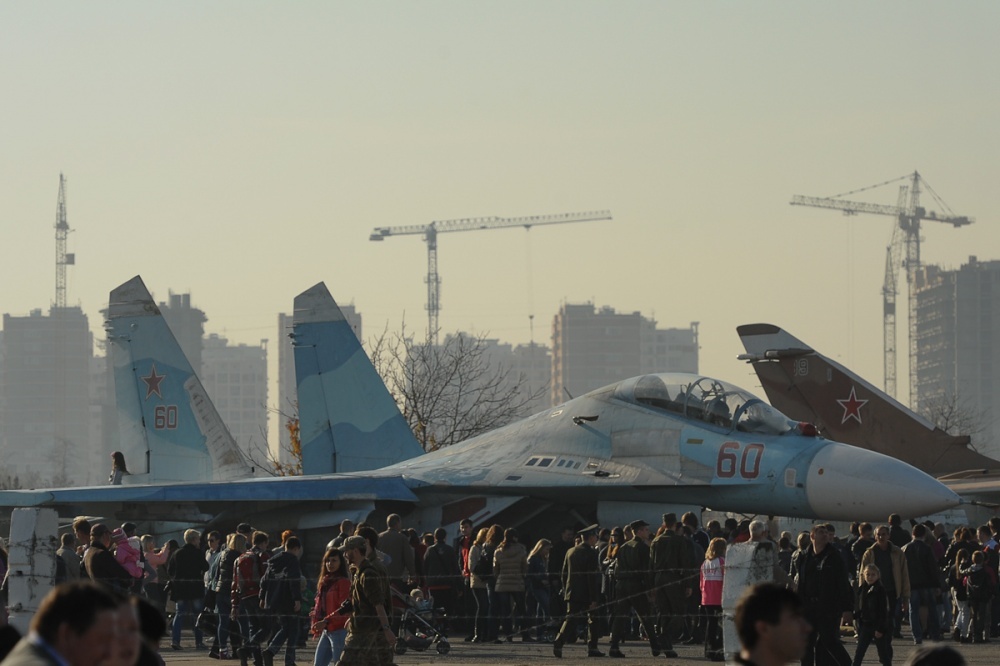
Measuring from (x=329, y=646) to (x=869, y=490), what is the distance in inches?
Answer: 310

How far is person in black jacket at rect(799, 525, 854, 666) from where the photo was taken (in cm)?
1242

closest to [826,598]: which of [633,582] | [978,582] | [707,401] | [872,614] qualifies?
[872,614]

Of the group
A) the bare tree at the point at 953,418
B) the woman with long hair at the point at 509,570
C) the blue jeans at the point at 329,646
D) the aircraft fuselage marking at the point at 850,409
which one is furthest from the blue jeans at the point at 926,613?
the bare tree at the point at 953,418

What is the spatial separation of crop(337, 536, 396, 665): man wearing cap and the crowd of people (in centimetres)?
1

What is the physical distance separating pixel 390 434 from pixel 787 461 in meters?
9.15

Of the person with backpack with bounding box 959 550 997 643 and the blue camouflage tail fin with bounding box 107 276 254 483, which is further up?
the blue camouflage tail fin with bounding box 107 276 254 483

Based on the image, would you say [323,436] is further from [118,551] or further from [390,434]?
[118,551]

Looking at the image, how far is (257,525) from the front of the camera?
21.3 metres

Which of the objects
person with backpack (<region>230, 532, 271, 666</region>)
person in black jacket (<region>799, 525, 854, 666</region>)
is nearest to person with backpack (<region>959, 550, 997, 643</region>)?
person in black jacket (<region>799, 525, 854, 666</region>)

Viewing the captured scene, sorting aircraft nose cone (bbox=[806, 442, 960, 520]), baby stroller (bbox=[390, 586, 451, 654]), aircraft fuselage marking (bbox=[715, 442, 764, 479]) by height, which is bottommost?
baby stroller (bbox=[390, 586, 451, 654])

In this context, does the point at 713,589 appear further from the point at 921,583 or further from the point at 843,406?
the point at 843,406

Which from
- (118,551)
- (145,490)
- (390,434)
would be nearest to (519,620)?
(118,551)

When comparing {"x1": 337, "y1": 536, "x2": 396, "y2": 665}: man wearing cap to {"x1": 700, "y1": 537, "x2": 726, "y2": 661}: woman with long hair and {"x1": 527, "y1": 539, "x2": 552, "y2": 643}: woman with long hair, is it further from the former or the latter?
{"x1": 527, "y1": 539, "x2": 552, "y2": 643}: woman with long hair

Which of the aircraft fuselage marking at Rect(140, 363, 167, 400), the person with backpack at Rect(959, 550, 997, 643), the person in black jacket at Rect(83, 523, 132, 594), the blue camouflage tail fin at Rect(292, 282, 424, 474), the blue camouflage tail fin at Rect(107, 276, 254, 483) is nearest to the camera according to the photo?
the person in black jacket at Rect(83, 523, 132, 594)
